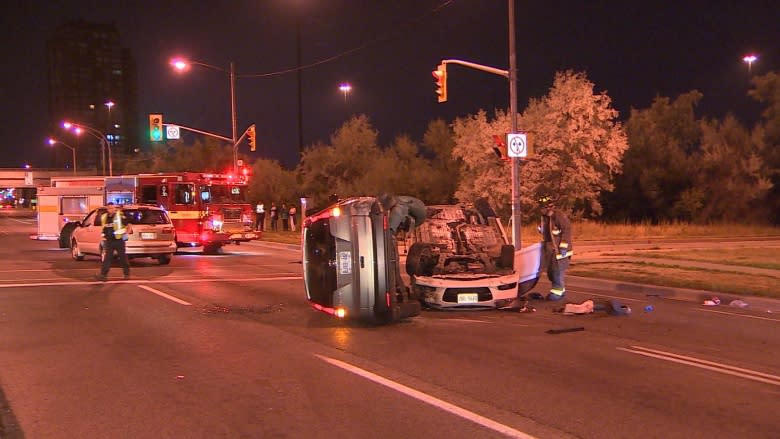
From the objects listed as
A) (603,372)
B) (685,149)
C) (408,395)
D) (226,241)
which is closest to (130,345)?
(408,395)

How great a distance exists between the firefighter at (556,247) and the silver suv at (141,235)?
1122 centimetres

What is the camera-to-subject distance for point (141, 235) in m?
18.8

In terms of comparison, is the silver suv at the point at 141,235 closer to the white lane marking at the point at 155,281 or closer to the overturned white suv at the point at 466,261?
the white lane marking at the point at 155,281

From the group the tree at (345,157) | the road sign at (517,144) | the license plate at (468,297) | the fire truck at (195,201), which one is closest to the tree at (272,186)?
the tree at (345,157)

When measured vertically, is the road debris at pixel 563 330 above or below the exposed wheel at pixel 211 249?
below

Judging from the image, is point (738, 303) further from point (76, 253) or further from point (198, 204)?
point (76, 253)

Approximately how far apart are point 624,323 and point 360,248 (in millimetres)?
4074

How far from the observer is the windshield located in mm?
23859

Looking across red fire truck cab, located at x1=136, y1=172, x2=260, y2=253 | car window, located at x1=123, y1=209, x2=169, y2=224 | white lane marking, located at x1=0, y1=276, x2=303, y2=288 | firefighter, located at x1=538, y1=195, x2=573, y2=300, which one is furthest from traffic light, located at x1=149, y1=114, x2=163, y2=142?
firefighter, located at x1=538, y1=195, x2=573, y2=300

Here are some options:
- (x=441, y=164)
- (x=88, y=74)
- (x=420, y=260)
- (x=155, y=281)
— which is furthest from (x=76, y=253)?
(x=88, y=74)

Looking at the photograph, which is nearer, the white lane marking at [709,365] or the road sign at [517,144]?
the white lane marking at [709,365]

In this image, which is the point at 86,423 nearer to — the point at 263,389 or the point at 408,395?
the point at 263,389

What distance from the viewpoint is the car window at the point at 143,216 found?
19109mm

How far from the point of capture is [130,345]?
849cm
